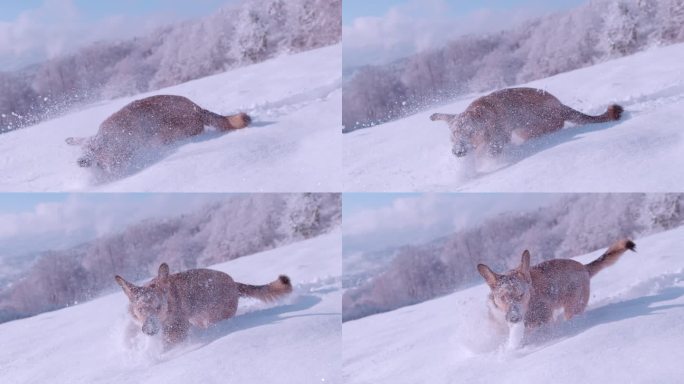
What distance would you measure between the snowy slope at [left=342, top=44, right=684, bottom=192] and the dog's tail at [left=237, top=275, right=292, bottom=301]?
0.40m

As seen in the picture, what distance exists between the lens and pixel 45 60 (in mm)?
2812

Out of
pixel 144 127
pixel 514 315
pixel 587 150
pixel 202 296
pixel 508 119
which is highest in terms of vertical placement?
pixel 144 127

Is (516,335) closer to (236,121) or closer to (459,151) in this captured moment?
(459,151)

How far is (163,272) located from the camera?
2695 millimetres

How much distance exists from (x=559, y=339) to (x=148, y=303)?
123 cm

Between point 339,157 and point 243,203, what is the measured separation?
0.35 meters

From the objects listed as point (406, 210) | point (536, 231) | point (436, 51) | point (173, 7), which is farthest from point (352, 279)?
point (173, 7)

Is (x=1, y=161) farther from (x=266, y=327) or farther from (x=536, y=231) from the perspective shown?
(x=536, y=231)

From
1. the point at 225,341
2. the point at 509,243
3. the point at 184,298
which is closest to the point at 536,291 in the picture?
the point at 509,243

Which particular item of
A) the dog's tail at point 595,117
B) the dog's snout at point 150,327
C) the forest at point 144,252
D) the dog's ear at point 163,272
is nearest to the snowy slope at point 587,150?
the dog's tail at point 595,117

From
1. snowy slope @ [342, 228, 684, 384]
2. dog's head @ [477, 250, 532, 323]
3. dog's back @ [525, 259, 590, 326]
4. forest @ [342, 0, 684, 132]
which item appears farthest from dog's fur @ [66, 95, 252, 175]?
dog's back @ [525, 259, 590, 326]

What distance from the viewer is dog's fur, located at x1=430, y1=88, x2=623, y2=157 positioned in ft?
8.59

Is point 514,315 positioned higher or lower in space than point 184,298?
lower

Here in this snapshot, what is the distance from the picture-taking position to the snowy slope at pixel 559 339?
2441 mm
